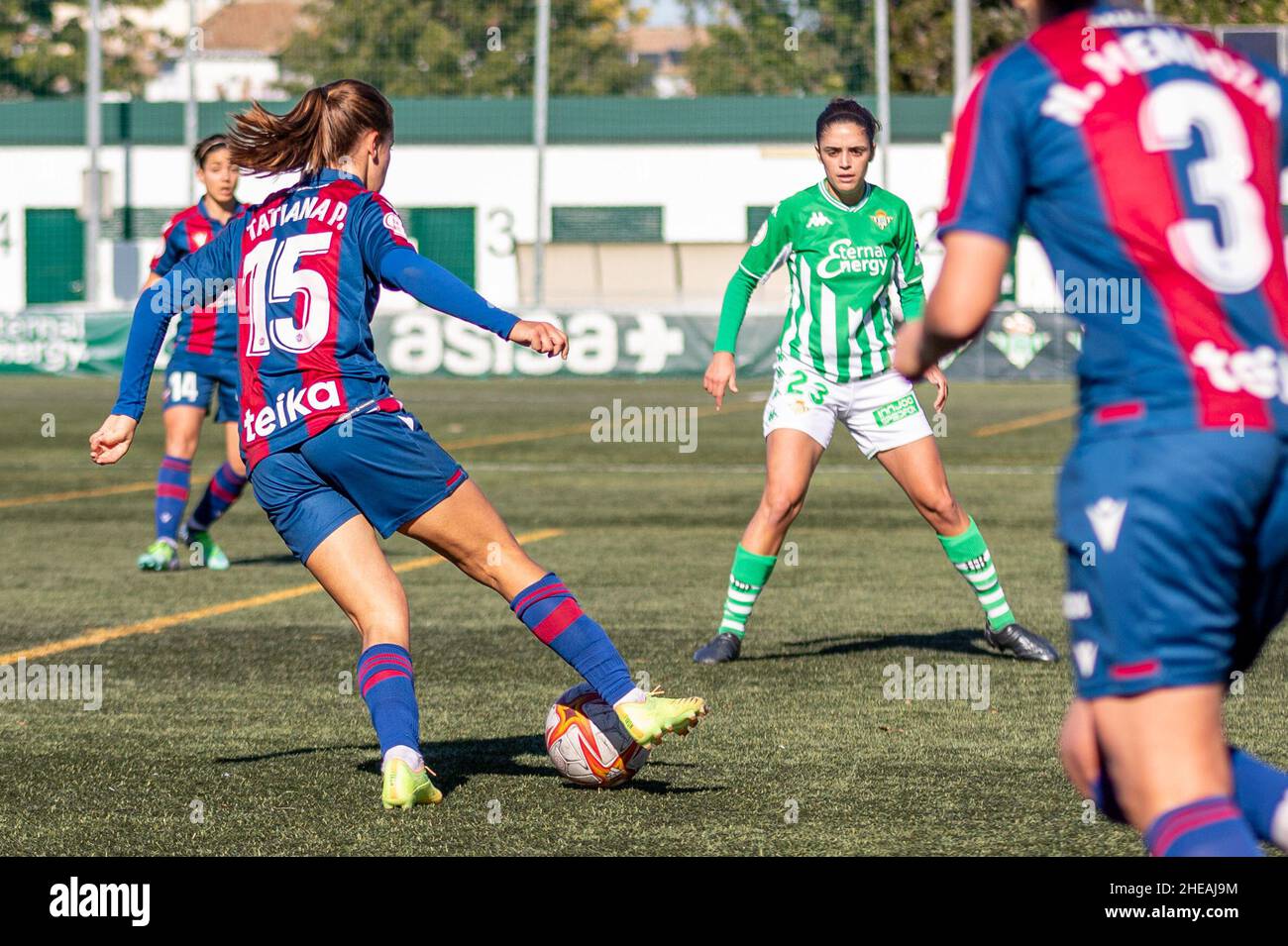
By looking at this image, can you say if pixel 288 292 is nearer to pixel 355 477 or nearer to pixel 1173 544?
pixel 355 477

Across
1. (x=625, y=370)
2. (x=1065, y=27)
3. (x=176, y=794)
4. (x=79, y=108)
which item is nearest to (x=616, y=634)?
(x=176, y=794)

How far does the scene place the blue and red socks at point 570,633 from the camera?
5.61 meters

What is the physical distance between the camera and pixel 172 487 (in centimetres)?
1130

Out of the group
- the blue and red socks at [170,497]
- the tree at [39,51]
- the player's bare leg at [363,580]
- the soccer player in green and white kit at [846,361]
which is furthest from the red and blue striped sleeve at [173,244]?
the tree at [39,51]

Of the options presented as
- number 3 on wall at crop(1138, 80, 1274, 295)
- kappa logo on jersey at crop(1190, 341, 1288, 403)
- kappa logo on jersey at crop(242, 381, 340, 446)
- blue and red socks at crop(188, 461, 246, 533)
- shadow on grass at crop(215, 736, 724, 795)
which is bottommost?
shadow on grass at crop(215, 736, 724, 795)

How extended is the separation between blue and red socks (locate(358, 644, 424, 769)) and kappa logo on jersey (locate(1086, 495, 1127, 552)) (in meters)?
2.74

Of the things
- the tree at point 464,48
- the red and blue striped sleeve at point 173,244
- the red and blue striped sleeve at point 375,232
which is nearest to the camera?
the red and blue striped sleeve at point 375,232

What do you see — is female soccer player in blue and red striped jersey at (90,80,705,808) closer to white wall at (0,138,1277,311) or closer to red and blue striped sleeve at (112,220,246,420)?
red and blue striped sleeve at (112,220,246,420)

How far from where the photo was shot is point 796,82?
39.1 m

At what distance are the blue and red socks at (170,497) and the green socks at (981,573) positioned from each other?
486 cm

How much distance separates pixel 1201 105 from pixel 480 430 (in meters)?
18.7

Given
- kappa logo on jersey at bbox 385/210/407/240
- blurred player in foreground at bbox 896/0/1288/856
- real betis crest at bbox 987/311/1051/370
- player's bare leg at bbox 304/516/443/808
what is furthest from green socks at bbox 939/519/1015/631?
real betis crest at bbox 987/311/1051/370

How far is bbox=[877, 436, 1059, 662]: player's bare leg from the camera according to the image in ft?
26.6

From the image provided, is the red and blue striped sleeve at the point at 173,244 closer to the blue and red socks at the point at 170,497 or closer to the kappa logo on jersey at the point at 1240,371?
the blue and red socks at the point at 170,497
